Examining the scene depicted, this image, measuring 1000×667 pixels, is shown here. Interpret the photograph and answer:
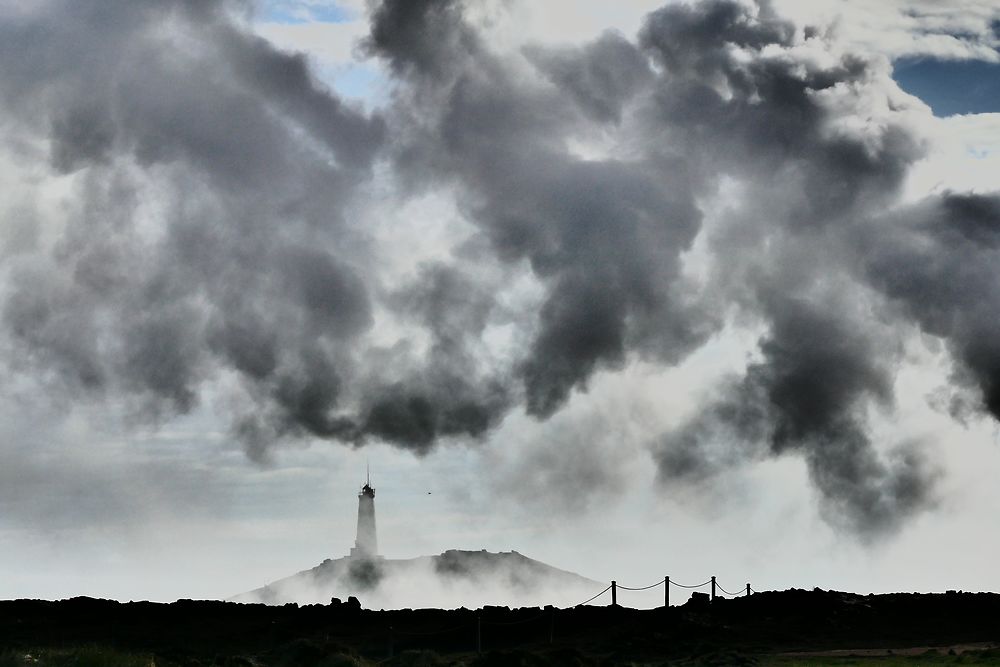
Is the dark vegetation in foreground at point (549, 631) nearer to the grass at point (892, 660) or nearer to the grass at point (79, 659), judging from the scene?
the grass at point (892, 660)

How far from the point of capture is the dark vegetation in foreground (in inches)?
1345

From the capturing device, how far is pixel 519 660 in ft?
98.3

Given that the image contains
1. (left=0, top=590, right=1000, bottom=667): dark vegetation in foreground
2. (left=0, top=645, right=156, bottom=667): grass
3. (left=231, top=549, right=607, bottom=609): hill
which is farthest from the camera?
(left=231, top=549, right=607, bottom=609): hill

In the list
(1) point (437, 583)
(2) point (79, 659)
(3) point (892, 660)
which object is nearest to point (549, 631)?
(3) point (892, 660)

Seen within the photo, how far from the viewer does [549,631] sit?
1667 inches

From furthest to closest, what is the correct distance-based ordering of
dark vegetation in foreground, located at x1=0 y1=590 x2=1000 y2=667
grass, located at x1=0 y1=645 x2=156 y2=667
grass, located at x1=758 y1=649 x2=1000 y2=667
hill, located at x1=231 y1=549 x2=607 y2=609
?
hill, located at x1=231 y1=549 x2=607 y2=609
dark vegetation in foreground, located at x1=0 y1=590 x2=1000 y2=667
grass, located at x1=758 y1=649 x2=1000 y2=667
grass, located at x1=0 y1=645 x2=156 y2=667

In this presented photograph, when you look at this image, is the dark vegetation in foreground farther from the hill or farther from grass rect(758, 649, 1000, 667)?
the hill

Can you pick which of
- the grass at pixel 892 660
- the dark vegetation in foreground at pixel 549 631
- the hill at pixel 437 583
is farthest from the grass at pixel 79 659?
the hill at pixel 437 583

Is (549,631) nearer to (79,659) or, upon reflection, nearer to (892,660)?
(892,660)

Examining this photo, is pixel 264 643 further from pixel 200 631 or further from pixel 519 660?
pixel 519 660

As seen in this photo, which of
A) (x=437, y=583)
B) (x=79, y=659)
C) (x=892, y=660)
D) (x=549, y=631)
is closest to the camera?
(x=79, y=659)

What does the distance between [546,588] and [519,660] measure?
66.9m

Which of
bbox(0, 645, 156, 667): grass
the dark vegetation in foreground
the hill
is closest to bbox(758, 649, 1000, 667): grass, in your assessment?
the dark vegetation in foreground

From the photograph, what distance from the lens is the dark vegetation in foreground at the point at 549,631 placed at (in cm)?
3416
